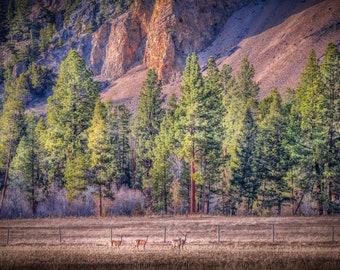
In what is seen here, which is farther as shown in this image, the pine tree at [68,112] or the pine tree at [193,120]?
the pine tree at [68,112]

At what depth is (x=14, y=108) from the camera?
2210 inches

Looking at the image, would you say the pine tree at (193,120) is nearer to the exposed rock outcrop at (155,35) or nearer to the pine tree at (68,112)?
the pine tree at (68,112)

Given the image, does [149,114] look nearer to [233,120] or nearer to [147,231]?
[233,120]

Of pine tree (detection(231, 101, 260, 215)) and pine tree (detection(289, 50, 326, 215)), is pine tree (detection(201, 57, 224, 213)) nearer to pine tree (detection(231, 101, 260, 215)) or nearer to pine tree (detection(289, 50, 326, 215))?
pine tree (detection(231, 101, 260, 215))

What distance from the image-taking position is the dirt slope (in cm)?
13912

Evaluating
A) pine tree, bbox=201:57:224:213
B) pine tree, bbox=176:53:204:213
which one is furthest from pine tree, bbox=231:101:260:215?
pine tree, bbox=176:53:204:213

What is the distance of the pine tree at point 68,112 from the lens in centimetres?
5281

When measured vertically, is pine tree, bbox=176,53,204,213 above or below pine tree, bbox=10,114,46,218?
above

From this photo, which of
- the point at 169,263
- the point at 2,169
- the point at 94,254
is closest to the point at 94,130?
the point at 2,169

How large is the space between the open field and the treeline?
561 centimetres

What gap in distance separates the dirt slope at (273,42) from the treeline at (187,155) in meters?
73.3

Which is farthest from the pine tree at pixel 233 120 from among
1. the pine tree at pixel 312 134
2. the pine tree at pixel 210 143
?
the pine tree at pixel 312 134

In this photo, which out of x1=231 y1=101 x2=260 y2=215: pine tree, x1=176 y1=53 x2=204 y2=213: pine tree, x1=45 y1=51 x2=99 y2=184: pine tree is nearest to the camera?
x1=176 y1=53 x2=204 y2=213: pine tree

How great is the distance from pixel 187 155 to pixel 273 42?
117 m
